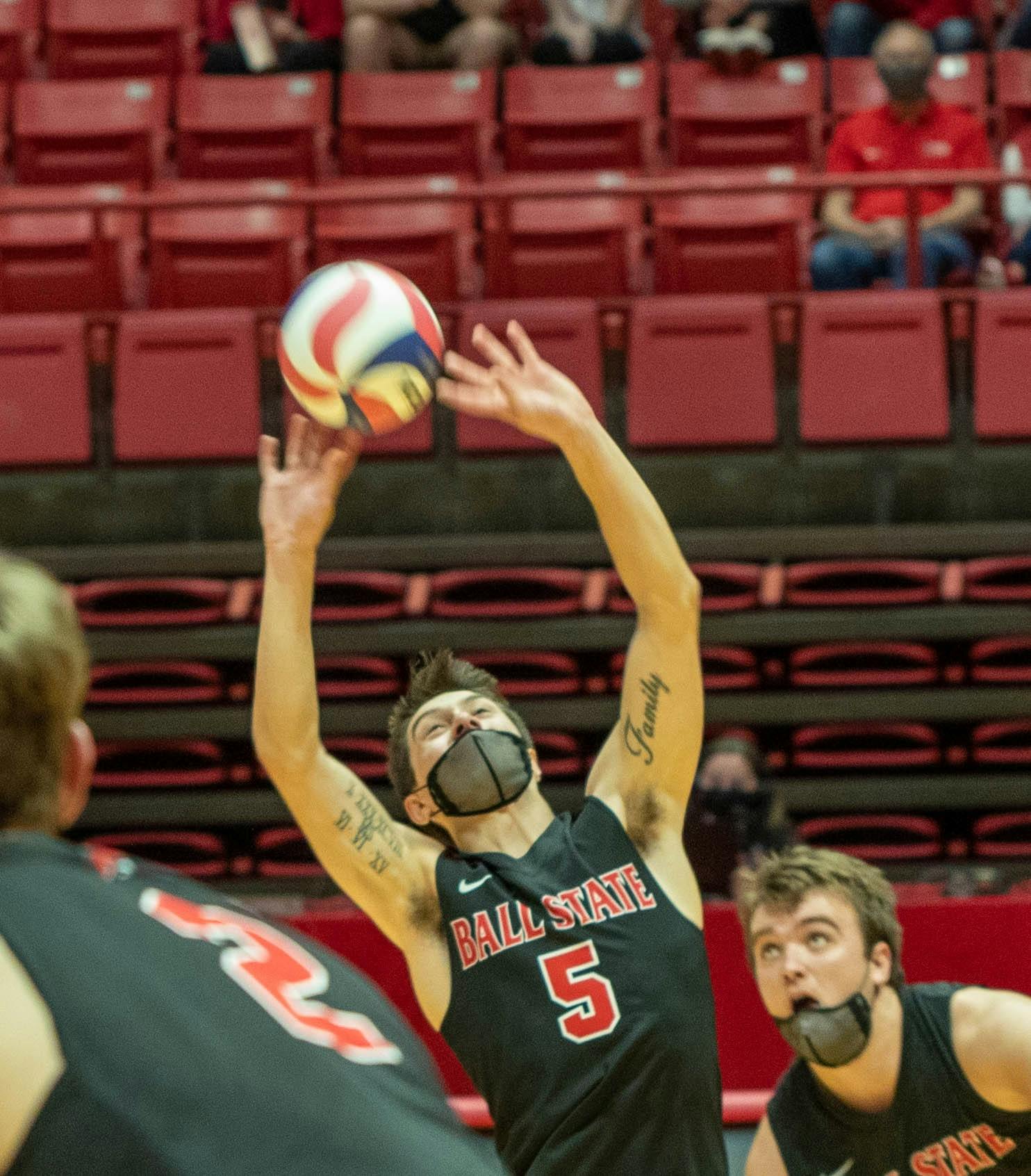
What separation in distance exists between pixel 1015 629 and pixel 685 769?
14.5 ft

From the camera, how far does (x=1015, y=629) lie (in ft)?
23.5

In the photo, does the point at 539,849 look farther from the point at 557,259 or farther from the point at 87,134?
the point at 87,134

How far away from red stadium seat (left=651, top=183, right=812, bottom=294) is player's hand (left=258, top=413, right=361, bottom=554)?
5.45 metres

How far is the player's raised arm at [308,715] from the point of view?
2.85m

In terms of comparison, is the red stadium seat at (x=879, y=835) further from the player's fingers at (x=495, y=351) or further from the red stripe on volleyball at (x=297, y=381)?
the player's fingers at (x=495, y=351)

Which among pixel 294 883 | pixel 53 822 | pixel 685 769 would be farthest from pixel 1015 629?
pixel 53 822

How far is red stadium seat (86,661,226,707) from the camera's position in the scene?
7.29 metres

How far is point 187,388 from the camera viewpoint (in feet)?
25.7

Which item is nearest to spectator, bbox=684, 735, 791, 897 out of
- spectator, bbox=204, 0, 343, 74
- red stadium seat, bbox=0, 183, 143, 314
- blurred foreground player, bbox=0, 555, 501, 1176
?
red stadium seat, bbox=0, 183, 143, 314

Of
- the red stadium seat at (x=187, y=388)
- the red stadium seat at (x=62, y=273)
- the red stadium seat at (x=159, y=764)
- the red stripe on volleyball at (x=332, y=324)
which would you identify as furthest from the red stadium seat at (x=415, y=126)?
the red stripe on volleyball at (x=332, y=324)

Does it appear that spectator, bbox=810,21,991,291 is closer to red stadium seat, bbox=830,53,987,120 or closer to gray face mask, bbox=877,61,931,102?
gray face mask, bbox=877,61,931,102

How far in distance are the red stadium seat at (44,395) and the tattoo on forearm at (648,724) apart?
528 centimetres

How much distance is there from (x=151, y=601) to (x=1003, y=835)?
361cm

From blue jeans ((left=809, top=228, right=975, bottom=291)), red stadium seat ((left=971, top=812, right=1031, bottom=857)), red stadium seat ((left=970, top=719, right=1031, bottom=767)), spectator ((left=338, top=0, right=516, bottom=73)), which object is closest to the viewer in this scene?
red stadium seat ((left=971, top=812, right=1031, bottom=857))
